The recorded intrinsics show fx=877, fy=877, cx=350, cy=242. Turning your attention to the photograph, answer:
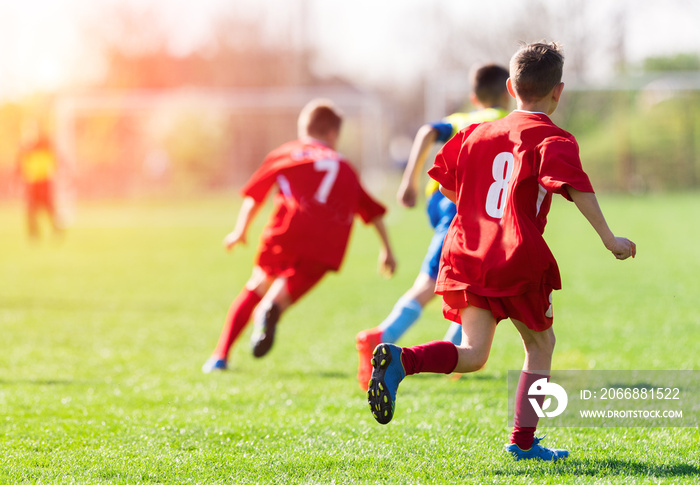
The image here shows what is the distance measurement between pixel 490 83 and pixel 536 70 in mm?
1583

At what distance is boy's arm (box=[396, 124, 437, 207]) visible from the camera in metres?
4.32

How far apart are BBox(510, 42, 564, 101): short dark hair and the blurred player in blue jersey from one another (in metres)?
1.27

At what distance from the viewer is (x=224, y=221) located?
817 inches

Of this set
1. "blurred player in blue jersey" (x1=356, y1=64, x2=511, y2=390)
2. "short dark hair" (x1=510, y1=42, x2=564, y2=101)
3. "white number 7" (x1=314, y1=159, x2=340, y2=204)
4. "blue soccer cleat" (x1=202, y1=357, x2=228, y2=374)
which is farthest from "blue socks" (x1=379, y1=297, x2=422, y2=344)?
"short dark hair" (x1=510, y1=42, x2=564, y2=101)

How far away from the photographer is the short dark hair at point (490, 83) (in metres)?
4.67

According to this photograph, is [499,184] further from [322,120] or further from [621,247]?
[322,120]

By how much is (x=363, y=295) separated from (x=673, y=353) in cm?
397

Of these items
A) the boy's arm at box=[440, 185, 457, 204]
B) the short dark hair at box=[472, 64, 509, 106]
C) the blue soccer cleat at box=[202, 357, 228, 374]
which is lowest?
the blue soccer cleat at box=[202, 357, 228, 374]

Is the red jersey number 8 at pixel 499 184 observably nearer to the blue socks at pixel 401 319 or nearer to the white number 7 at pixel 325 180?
the blue socks at pixel 401 319

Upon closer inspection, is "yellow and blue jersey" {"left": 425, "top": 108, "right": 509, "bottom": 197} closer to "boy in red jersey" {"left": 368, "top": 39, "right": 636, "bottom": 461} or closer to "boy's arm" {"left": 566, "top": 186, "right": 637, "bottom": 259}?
"boy in red jersey" {"left": 368, "top": 39, "right": 636, "bottom": 461}

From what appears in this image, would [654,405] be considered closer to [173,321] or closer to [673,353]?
[673,353]

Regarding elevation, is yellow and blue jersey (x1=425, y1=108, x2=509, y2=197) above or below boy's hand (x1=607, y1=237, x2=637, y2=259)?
above

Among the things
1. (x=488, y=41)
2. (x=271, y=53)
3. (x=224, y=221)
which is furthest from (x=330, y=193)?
(x=271, y=53)

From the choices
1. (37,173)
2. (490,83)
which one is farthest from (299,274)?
(37,173)
